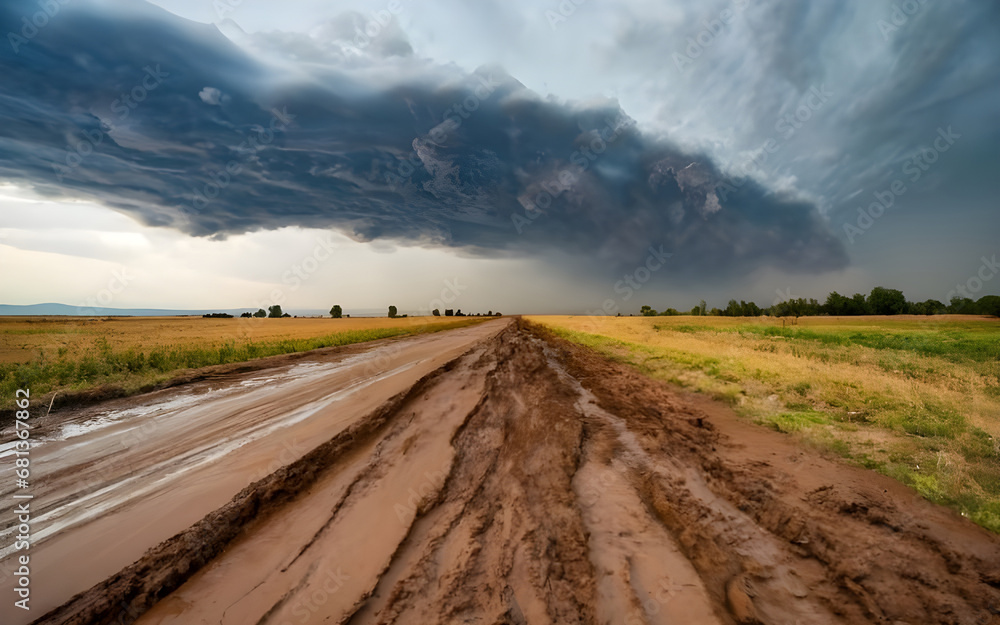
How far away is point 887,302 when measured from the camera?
67625mm

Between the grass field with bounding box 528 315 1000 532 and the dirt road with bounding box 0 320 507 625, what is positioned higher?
the grass field with bounding box 528 315 1000 532

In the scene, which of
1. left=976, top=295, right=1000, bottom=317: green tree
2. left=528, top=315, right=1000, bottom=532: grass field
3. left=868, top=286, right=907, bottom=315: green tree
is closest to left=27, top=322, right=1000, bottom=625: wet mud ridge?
left=528, top=315, right=1000, bottom=532: grass field

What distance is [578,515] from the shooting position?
14.6ft

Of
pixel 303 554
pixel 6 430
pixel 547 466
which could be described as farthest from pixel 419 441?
pixel 6 430

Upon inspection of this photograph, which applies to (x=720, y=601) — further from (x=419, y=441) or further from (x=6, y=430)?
(x=6, y=430)

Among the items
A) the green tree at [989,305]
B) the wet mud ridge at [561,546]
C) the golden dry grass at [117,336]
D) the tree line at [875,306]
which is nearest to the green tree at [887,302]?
the tree line at [875,306]

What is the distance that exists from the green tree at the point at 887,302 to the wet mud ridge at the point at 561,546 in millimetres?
88368

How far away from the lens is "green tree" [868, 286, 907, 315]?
67.1m

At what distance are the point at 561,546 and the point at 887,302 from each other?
9377 cm

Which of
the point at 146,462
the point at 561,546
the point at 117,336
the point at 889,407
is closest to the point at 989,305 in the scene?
the point at 889,407

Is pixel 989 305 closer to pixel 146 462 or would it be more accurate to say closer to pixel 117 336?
pixel 146 462

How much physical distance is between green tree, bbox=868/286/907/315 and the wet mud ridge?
88368 mm

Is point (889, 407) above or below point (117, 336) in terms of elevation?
below

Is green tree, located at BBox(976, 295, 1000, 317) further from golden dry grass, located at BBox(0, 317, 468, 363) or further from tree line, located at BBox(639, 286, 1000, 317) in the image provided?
golden dry grass, located at BBox(0, 317, 468, 363)
